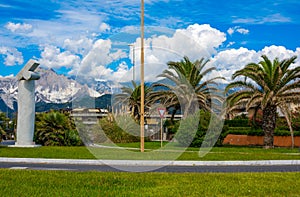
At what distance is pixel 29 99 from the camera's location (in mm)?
Answer: 26219

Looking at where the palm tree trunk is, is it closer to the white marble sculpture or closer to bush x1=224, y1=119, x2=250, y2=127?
bush x1=224, y1=119, x2=250, y2=127

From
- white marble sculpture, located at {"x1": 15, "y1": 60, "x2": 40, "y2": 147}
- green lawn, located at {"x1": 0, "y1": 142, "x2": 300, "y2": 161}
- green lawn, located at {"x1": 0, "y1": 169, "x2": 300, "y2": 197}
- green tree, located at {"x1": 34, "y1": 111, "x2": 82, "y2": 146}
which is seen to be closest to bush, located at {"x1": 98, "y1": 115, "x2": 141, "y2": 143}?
green tree, located at {"x1": 34, "y1": 111, "x2": 82, "y2": 146}

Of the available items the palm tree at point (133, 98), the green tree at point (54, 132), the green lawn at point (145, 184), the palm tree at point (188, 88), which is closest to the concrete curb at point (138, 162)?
the green lawn at point (145, 184)

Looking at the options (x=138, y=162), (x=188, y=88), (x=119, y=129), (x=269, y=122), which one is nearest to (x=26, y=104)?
(x=119, y=129)

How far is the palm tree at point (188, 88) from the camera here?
3431cm

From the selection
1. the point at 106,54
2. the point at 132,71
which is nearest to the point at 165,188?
the point at 106,54

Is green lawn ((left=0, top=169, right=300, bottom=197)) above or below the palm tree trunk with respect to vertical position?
below

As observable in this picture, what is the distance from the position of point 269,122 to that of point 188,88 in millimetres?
7333

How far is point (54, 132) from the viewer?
28.9 meters

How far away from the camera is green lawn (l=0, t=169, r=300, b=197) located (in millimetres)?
9836

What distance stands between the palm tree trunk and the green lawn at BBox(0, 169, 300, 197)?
16130 mm

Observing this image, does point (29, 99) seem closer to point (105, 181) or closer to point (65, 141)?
point (65, 141)

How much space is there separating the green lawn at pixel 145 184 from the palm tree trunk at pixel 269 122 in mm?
16130

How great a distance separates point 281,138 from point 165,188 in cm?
2553
